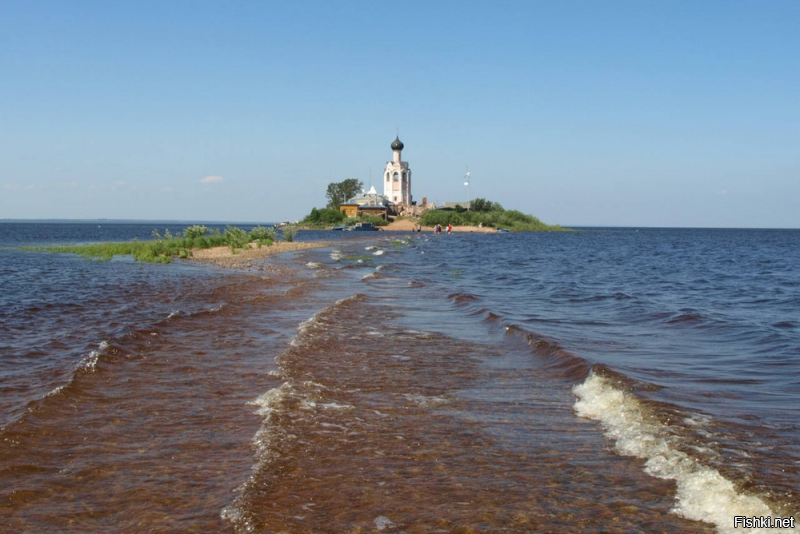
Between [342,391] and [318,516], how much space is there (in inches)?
166

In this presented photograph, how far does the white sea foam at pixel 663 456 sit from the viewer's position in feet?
19.2

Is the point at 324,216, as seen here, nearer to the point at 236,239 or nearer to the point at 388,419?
the point at 236,239

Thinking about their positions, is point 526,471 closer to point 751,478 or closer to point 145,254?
point 751,478

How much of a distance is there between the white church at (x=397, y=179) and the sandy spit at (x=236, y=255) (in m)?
102

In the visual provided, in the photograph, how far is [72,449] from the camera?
282 inches

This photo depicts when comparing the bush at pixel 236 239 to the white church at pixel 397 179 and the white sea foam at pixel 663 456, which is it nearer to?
the white sea foam at pixel 663 456

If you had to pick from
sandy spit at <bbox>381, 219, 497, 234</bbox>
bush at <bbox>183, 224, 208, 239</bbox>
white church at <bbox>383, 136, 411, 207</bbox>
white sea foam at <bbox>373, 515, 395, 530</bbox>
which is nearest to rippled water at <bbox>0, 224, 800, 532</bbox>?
white sea foam at <bbox>373, 515, 395, 530</bbox>

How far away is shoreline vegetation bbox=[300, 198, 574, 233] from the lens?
452 ft

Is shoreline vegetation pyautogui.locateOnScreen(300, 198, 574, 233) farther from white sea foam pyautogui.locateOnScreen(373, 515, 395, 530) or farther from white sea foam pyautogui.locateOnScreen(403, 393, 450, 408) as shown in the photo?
white sea foam pyautogui.locateOnScreen(373, 515, 395, 530)

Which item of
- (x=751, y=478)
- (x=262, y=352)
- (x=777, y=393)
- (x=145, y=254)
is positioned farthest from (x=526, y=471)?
(x=145, y=254)

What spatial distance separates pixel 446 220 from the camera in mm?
139125

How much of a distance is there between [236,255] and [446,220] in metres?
99.0

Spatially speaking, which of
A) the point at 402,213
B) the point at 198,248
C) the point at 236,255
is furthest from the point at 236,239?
the point at 402,213

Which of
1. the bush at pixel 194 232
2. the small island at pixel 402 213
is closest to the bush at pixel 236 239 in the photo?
A: the bush at pixel 194 232
